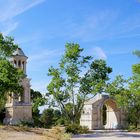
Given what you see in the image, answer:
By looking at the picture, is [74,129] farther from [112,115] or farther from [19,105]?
[112,115]

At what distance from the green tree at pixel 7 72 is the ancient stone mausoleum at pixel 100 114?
20995 millimetres

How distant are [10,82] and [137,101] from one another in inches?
825

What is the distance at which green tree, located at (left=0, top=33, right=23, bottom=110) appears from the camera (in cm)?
3425

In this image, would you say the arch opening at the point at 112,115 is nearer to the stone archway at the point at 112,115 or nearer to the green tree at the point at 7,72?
the stone archway at the point at 112,115

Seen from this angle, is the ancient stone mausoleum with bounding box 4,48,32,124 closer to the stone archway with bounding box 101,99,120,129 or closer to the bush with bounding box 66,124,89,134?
the bush with bounding box 66,124,89,134

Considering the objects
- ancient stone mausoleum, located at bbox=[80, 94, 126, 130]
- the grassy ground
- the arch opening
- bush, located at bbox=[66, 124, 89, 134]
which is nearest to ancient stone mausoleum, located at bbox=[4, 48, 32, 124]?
ancient stone mausoleum, located at bbox=[80, 94, 126, 130]

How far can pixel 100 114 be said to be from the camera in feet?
184

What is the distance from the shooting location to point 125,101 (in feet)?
157

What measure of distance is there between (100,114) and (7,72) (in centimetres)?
2472

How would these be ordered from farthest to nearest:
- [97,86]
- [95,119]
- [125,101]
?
[95,119] → [125,101] → [97,86]

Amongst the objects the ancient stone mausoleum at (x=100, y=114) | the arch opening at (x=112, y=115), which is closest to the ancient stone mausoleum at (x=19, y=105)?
the ancient stone mausoleum at (x=100, y=114)

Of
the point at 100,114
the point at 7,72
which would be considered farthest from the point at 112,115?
the point at 7,72

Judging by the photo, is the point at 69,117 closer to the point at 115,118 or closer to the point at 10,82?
the point at 10,82

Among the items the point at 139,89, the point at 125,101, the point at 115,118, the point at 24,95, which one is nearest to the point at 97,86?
the point at 139,89
